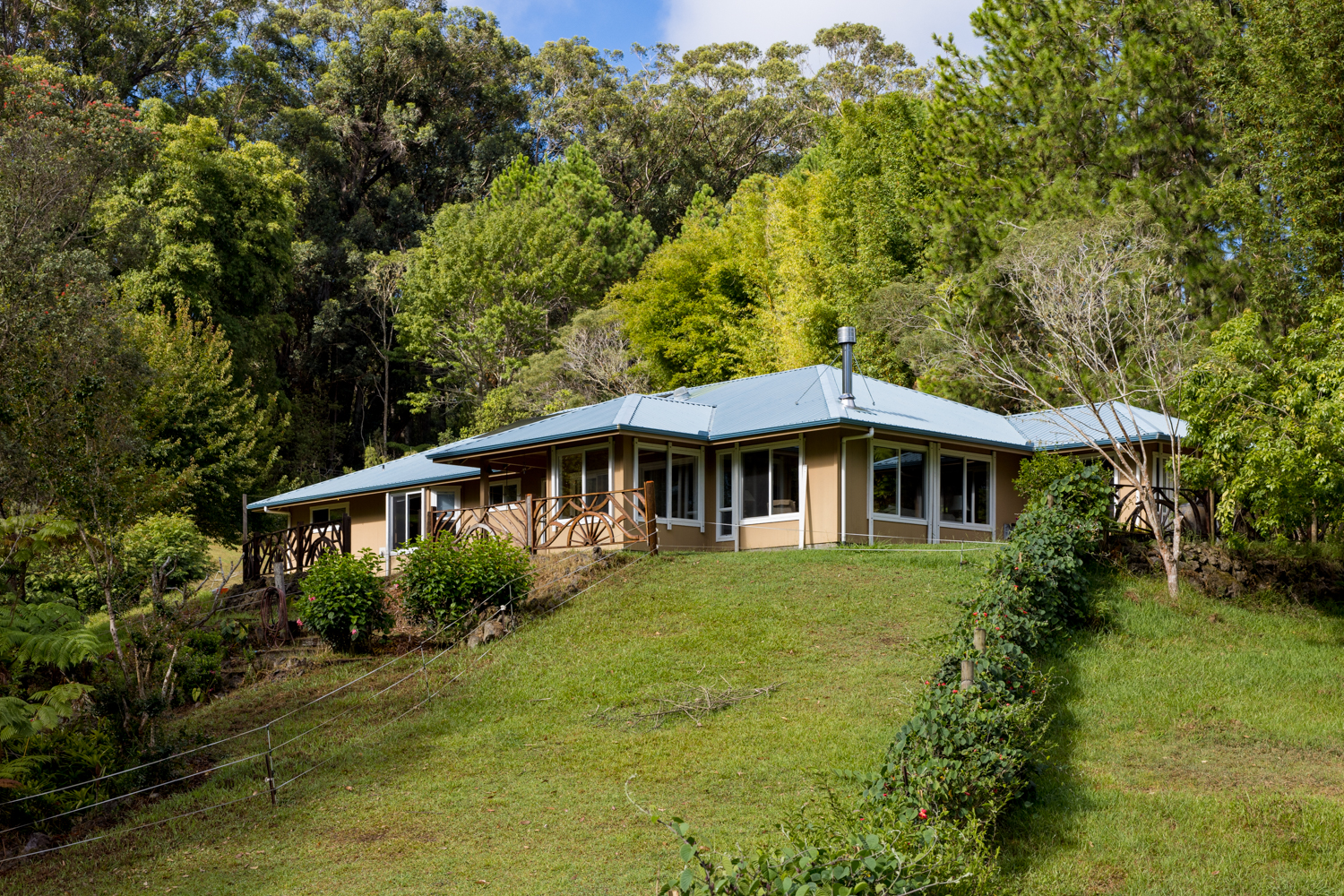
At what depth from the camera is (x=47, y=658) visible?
A: 9.92m

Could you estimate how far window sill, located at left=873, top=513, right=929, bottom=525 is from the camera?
70.7ft

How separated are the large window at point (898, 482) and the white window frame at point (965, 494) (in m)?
0.33

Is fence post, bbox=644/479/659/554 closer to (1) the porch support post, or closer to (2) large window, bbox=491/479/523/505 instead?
(1) the porch support post

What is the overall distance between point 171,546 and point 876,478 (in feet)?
48.6

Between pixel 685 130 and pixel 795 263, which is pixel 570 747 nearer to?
pixel 795 263

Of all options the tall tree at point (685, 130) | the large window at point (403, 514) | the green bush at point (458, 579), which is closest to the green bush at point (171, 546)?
the large window at point (403, 514)

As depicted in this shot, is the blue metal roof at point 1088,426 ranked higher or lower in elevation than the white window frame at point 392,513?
higher

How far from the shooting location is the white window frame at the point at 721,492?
22266 mm

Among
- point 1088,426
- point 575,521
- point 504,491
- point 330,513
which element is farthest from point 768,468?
point 330,513

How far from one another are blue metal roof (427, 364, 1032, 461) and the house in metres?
0.05

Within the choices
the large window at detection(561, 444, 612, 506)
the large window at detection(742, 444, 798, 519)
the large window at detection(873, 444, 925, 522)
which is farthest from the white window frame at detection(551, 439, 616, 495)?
the large window at detection(873, 444, 925, 522)

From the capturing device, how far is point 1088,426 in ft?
77.0

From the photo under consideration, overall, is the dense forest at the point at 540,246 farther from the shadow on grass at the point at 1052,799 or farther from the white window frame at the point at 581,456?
the white window frame at the point at 581,456

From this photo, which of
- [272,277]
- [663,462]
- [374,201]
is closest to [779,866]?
[663,462]
